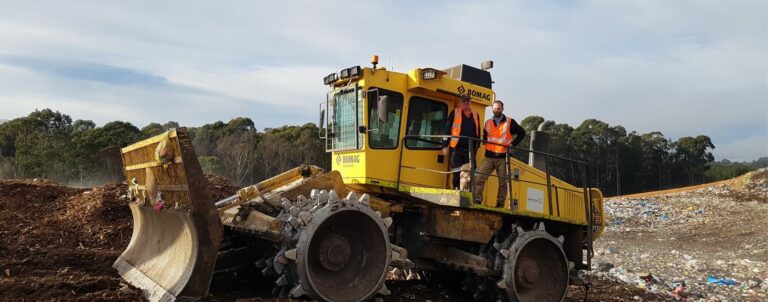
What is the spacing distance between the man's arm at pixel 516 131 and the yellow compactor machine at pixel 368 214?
0.37 meters

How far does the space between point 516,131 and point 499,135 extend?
23 centimetres

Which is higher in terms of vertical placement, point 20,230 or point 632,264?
point 20,230

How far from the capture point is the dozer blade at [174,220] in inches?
199

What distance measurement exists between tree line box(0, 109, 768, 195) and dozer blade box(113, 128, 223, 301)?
14.3 ft

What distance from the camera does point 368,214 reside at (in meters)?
5.68

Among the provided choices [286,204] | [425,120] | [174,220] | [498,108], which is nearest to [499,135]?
[498,108]

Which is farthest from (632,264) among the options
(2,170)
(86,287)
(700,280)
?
(2,170)

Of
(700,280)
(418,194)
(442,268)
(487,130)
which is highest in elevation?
(487,130)

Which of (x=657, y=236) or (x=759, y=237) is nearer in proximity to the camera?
(x=759, y=237)

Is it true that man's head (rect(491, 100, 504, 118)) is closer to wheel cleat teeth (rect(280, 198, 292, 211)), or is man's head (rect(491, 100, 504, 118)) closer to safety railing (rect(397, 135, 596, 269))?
safety railing (rect(397, 135, 596, 269))

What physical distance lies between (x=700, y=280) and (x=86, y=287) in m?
11.0

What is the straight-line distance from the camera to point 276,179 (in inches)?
280

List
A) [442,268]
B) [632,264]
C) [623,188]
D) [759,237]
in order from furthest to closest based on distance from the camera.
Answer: [623,188] → [759,237] → [632,264] → [442,268]

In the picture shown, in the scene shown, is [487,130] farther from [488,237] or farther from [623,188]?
[623,188]
